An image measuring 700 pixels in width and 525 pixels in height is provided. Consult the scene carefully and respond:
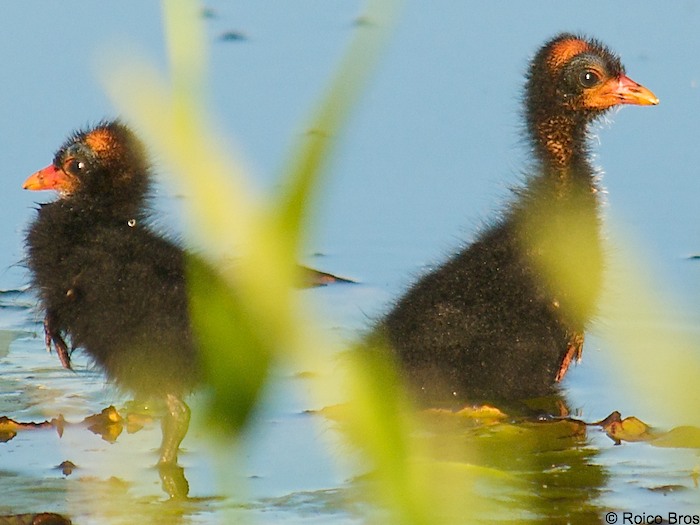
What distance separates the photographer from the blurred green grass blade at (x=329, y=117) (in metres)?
1.04

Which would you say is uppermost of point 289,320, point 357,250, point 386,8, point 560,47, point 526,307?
point 560,47

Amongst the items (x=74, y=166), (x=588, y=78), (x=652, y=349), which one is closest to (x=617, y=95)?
(x=588, y=78)

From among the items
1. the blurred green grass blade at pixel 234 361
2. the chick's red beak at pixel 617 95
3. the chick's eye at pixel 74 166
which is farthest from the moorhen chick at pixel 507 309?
the blurred green grass blade at pixel 234 361

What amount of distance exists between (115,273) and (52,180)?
598 mm

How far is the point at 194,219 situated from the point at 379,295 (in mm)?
5315

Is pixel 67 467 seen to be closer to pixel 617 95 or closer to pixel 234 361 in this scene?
pixel 617 95

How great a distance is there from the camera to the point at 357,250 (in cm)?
700

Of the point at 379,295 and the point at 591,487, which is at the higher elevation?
the point at 379,295

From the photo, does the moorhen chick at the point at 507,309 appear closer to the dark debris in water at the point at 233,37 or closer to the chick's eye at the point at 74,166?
the chick's eye at the point at 74,166

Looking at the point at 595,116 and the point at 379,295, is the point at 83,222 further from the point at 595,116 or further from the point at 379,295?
the point at 595,116

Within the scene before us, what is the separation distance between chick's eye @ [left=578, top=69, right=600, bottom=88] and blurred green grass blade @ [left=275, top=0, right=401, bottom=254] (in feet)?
16.0

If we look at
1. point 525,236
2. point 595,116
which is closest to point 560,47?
point 595,116

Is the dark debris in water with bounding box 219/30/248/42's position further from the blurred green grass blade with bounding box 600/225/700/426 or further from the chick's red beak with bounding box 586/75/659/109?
the blurred green grass blade with bounding box 600/225/700/426

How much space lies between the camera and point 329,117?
105cm
